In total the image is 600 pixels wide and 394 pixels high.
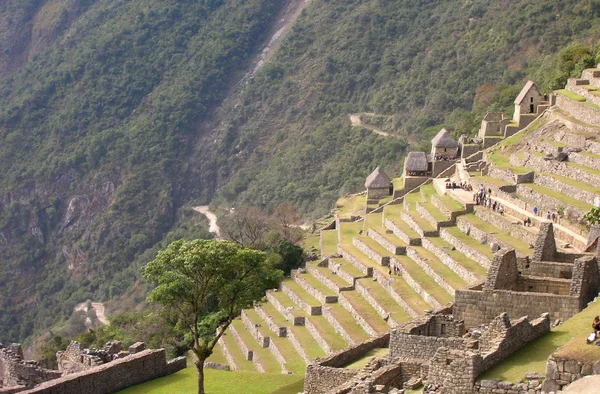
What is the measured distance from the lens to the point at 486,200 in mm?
32406

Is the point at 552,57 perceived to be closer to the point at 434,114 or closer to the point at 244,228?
the point at 434,114

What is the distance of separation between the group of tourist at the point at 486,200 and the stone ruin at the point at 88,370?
39.8 feet

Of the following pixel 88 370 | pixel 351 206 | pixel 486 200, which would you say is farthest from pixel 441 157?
pixel 88 370

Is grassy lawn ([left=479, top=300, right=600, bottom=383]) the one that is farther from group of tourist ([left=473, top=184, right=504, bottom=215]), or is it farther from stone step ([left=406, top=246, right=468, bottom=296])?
group of tourist ([left=473, top=184, right=504, bottom=215])

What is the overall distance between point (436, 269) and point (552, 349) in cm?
1502

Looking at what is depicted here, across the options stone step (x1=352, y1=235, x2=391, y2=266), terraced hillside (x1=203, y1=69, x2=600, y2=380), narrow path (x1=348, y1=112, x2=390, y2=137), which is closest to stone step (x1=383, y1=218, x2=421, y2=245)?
terraced hillside (x1=203, y1=69, x2=600, y2=380)

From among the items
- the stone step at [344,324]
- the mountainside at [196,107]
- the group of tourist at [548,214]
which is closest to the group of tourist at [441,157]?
the stone step at [344,324]

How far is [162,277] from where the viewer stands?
20859 mm

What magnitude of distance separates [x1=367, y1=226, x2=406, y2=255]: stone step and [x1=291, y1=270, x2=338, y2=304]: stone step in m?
2.51

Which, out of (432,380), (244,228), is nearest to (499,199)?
(432,380)

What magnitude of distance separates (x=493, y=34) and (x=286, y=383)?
5442cm

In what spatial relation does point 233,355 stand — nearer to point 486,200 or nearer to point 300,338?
point 300,338

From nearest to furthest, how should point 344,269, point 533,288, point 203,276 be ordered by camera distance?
point 533,288
point 203,276
point 344,269

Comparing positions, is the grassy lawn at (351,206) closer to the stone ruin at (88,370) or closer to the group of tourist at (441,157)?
the group of tourist at (441,157)
